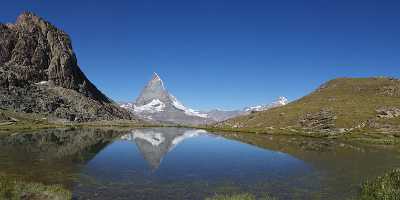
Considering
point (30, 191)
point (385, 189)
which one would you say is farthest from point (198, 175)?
point (385, 189)

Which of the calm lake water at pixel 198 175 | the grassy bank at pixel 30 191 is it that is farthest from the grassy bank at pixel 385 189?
the grassy bank at pixel 30 191

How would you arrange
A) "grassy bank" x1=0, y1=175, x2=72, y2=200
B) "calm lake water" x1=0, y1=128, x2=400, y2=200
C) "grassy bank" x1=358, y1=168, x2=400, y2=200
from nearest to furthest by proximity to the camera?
"grassy bank" x1=358, y1=168, x2=400, y2=200
"grassy bank" x1=0, y1=175, x2=72, y2=200
"calm lake water" x1=0, y1=128, x2=400, y2=200

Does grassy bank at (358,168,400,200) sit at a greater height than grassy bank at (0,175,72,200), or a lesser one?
greater

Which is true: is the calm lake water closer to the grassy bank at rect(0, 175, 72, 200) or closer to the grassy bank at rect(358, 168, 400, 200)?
the grassy bank at rect(0, 175, 72, 200)

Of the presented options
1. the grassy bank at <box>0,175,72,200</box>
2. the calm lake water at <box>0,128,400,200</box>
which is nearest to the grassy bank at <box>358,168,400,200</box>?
the calm lake water at <box>0,128,400,200</box>

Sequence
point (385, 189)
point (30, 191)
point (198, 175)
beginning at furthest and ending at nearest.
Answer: point (198, 175)
point (30, 191)
point (385, 189)

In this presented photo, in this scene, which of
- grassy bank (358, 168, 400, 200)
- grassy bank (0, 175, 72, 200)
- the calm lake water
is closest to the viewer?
grassy bank (358, 168, 400, 200)

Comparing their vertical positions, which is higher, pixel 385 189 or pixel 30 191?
pixel 385 189

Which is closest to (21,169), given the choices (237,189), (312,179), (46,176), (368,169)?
(46,176)

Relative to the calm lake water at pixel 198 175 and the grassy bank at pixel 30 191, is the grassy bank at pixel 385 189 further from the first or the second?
the grassy bank at pixel 30 191

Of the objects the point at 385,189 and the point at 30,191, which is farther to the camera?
the point at 30,191

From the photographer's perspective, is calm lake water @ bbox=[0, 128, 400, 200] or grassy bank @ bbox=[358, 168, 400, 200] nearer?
grassy bank @ bbox=[358, 168, 400, 200]

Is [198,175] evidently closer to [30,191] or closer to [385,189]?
[30,191]

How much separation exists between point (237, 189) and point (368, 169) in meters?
33.1
